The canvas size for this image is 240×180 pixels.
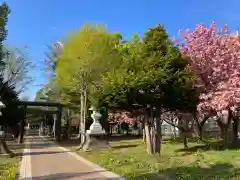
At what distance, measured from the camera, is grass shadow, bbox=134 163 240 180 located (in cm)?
1079

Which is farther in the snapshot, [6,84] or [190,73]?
[6,84]

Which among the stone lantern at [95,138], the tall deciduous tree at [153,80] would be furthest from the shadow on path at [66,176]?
the stone lantern at [95,138]

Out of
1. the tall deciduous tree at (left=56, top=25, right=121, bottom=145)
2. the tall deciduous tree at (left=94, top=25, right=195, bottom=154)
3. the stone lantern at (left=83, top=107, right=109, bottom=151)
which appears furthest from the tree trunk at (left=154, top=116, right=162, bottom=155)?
the tall deciduous tree at (left=56, top=25, right=121, bottom=145)

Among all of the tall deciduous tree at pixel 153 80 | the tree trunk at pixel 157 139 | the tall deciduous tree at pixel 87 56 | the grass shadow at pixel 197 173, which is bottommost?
the grass shadow at pixel 197 173

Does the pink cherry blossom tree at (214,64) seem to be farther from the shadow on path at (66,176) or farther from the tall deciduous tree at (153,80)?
the shadow on path at (66,176)

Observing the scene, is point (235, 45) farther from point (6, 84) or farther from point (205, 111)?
point (6, 84)

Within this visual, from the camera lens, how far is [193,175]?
11125mm

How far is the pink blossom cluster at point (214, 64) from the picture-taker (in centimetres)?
1733

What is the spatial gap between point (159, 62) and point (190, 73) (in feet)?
6.32

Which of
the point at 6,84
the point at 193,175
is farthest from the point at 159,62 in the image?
the point at 6,84

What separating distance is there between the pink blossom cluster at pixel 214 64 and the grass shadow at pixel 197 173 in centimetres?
540

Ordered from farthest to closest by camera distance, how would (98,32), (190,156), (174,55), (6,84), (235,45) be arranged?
1. (6,84)
2. (98,32)
3. (235,45)
4. (174,55)
5. (190,156)

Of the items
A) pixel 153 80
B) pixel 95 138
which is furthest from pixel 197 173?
pixel 95 138

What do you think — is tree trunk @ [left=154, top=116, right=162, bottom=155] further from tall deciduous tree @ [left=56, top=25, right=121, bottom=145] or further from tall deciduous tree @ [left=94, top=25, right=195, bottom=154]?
tall deciduous tree @ [left=56, top=25, right=121, bottom=145]
